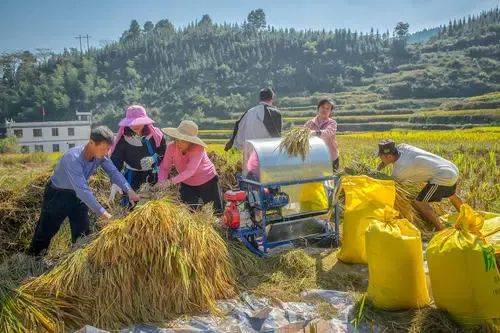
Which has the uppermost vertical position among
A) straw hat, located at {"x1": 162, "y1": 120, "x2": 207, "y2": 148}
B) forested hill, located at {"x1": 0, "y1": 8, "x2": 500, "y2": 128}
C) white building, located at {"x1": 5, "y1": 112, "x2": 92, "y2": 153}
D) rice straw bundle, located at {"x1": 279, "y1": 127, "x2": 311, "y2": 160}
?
forested hill, located at {"x1": 0, "y1": 8, "x2": 500, "y2": 128}

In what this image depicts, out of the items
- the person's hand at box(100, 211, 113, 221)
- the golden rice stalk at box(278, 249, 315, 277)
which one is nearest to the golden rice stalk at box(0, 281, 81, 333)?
the person's hand at box(100, 211, 113, 221)

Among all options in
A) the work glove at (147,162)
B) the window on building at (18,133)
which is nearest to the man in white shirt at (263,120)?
the work glove at (147,162)

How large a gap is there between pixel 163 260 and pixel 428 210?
3.60m

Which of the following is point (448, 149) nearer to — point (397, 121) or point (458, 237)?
point (458, 237)

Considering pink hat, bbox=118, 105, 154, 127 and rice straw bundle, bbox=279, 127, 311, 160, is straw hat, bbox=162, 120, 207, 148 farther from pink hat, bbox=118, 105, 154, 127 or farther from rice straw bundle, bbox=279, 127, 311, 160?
rice straw bundle, bbox=279, 127, 311, 160

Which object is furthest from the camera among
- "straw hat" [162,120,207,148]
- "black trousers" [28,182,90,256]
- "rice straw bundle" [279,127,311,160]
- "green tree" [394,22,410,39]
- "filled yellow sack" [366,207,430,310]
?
"green tree" [394,22,410,39]

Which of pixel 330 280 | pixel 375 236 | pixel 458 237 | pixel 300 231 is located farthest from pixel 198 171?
pixel 458 237

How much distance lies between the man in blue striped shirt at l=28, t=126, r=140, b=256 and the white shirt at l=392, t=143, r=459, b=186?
312 centimetres

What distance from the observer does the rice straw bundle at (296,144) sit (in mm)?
4980

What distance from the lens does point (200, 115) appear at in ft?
222

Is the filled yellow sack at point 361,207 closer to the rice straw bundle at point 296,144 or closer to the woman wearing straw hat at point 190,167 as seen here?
the rice straw bundle at point 296,144

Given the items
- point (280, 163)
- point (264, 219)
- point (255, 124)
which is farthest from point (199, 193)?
point (255, 124)

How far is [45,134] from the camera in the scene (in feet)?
174

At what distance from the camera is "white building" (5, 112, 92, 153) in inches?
2080
